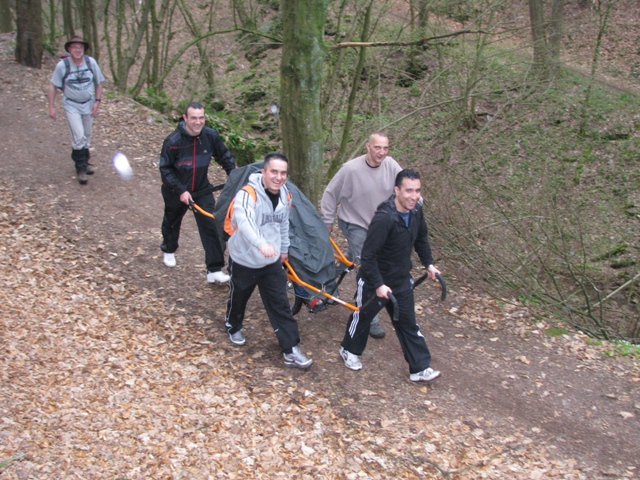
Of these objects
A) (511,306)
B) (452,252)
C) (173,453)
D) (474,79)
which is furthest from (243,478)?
(474,79)

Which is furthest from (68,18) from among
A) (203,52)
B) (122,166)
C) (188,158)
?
(188,158)

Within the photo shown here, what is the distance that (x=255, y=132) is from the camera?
15625 millimetres

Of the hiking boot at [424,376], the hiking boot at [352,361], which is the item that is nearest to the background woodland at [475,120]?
the hiking boot at [424,376]

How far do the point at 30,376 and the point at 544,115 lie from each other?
1283cm

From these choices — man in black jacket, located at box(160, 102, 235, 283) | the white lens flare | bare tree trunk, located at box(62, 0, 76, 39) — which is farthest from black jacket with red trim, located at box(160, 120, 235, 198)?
bare tree trunk, located at box(62, 0, 76, 39)

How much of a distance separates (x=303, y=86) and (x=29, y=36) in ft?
30.0

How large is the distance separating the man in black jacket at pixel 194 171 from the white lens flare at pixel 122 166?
3.13 meters

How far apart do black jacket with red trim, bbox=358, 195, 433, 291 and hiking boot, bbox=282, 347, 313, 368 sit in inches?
36.1

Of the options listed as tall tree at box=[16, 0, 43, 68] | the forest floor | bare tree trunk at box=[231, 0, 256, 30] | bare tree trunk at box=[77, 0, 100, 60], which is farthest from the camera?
bare tree trunk at box=[231, 0, 256, 30]

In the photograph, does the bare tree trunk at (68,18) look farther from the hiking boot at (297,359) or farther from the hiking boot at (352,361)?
the hiking boot at (352,361)

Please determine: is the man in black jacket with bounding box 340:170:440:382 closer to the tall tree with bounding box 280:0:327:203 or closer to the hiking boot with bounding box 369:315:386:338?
the hiking boot with bounding box 369:315:386:338

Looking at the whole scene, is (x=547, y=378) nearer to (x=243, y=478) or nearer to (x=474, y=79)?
(x=243, y=478)

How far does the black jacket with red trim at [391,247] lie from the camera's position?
4.71m

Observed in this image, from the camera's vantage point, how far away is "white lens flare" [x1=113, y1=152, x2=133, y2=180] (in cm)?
931
